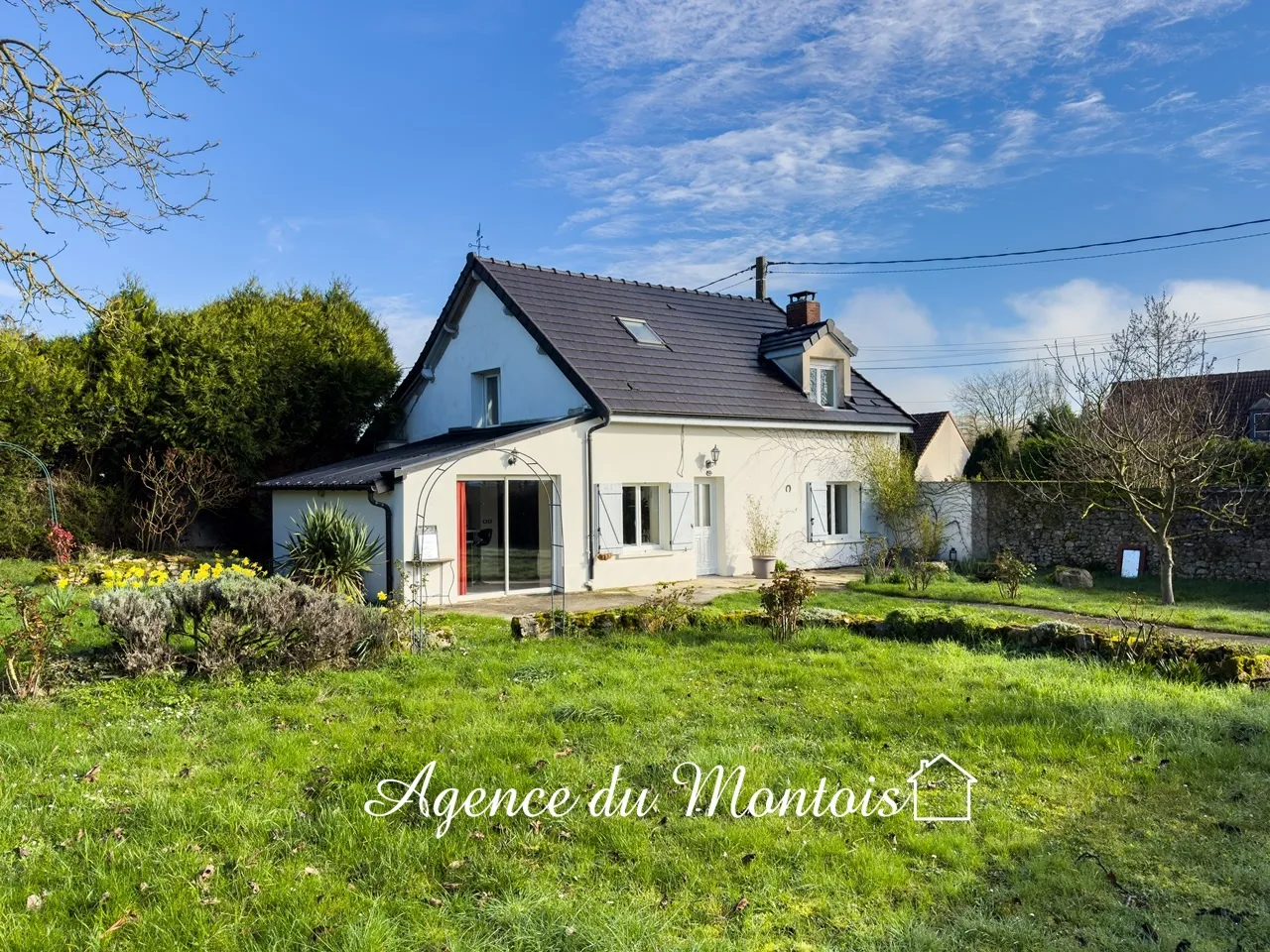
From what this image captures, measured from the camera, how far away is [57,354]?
17.3 meters

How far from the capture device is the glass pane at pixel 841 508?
68.3ft

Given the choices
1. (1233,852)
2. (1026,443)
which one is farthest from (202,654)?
(1026,443)

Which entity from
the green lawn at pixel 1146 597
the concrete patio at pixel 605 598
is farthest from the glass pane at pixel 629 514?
the green lawn at pixel 1146 597

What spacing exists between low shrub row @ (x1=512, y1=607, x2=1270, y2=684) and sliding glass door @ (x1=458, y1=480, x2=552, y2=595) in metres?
4.94

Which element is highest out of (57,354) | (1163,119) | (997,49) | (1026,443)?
(997,49)

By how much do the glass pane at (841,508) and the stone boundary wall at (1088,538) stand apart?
124 inches

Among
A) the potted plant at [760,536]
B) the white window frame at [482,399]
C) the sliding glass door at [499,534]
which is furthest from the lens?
the white window frame at [482,399]

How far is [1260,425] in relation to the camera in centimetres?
3322

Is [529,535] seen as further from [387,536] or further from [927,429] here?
[927,429]

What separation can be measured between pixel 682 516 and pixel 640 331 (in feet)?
15.1

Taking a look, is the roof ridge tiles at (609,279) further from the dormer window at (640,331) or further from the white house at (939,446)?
the white house at (939,446)

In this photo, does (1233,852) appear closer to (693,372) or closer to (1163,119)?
(1163,119)

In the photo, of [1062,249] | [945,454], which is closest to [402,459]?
[1062,249]

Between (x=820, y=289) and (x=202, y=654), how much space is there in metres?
18.7
